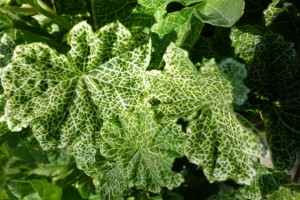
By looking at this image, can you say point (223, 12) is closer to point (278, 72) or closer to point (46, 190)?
point (278, 72)

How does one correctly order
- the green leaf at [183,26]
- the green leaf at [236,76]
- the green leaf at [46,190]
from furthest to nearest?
the green leaf at [46,190]
the green leaf at [183,26]
the green leaf at [236,76]

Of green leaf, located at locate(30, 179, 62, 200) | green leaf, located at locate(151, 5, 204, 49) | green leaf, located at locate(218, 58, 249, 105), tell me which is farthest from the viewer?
green leaf, located at locate(30, 179, 62, 200)

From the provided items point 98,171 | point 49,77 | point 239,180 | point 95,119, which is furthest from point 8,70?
point 239,180

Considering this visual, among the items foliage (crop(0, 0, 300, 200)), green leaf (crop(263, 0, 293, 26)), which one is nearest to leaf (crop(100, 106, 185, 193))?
foliage (crop(0, 0, 300, 200))

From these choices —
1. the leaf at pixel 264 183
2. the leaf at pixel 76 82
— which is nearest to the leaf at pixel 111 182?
the leaf at pixel 76 82

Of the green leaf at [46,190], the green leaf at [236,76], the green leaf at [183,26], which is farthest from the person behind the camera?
the green leaf at [46,190]

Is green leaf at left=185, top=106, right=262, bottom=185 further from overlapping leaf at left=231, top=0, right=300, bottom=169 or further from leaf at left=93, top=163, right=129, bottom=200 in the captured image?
leaf at left=93, top=163, right=129, bottom=200

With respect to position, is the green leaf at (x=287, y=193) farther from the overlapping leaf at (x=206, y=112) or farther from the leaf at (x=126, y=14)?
the leaf at (x=126, y=14)

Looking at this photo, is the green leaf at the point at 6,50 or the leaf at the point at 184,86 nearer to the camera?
the leaf at the point at 184,86
